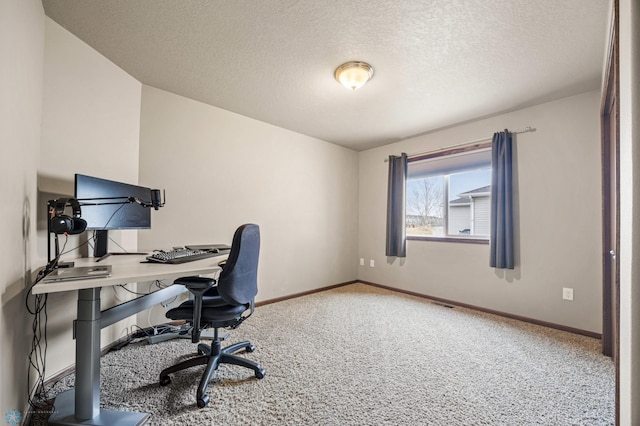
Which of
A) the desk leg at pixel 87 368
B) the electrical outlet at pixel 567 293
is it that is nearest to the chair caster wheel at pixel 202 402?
the desk leg at pixel 87 368

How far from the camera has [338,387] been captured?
1706 millimetres

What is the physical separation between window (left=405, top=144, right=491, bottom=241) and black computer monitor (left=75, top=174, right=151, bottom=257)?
3.50 m

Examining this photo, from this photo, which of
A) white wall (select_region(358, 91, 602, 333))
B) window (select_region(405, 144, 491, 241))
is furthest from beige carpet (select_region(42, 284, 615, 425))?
window (select_region(405, 144, 491, 241))

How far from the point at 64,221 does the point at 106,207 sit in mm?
538

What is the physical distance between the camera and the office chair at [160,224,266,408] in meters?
1.54

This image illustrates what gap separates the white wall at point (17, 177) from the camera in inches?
45.3

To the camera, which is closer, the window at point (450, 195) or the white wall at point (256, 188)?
the white wall at point (256, 188)

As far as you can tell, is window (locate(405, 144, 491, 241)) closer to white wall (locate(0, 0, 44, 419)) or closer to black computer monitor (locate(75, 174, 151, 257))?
black computer monitor (locate(75, 174, 151, 257))

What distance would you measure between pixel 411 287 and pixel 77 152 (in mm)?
4104

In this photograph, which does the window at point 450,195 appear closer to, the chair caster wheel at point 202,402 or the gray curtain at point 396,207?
the gray curtain at point 396,207

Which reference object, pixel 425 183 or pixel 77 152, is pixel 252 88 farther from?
pixel 425 183

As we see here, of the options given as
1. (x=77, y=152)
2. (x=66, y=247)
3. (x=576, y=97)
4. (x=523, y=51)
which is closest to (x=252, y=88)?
(x=77, y=152)

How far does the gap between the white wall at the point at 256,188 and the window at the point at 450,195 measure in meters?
1.12

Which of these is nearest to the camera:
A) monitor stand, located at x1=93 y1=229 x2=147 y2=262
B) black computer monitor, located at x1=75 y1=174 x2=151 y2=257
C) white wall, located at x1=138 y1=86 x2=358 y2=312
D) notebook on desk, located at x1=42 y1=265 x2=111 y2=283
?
notebook on desk, located at x1=42 y1=265 x2=111 y2=283
